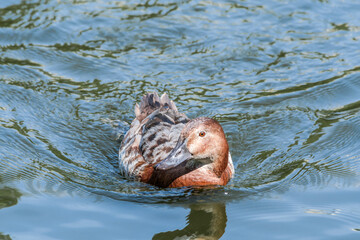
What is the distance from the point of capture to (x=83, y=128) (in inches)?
359

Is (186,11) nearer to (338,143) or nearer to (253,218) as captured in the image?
(338,143)

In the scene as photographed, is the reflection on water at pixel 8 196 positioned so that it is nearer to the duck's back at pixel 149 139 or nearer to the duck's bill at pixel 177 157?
the duck's back at pixel 149 139

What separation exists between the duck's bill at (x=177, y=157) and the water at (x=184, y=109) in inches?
17.5

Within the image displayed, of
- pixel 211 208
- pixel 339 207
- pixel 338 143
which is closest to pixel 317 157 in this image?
pixel 338 143

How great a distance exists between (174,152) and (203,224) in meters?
0.96

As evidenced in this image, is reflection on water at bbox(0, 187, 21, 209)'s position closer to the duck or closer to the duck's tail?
the duck

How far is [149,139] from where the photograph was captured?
7957mm

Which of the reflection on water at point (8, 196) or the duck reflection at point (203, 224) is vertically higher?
the reflection on water at point (8, 196)

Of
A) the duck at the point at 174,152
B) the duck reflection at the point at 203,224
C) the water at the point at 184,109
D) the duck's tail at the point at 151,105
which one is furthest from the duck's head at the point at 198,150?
the duck's tail at the point at 151,105

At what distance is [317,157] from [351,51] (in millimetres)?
3553

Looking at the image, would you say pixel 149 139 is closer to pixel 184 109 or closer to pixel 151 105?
pixel 151 105

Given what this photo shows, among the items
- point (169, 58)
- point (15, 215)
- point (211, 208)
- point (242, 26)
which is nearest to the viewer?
point (15, 215)

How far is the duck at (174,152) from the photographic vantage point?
704 cm

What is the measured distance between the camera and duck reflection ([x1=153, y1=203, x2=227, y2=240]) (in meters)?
6.32
